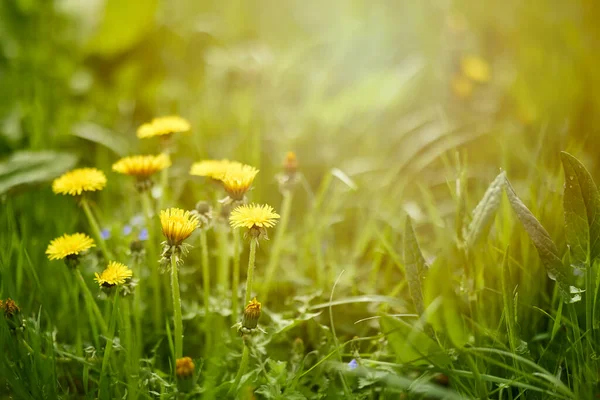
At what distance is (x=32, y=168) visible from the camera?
5.90 ft

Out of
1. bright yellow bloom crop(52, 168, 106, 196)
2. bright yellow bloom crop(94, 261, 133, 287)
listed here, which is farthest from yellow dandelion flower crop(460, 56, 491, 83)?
bright yellow bloom crop(94, 261, 133, 287)

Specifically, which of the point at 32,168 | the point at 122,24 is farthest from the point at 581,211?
the point at 122,24

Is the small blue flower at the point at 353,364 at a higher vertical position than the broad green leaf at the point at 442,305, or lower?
lower

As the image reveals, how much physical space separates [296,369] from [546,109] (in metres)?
1.63

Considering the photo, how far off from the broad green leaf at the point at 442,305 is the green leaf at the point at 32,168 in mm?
1135

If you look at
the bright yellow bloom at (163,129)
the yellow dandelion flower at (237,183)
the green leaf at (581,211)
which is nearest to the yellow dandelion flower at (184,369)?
the yellow dandelion flower at (237,183)

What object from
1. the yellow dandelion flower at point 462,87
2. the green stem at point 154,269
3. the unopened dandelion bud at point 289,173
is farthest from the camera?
the yellow dandelion flower at point 462,87

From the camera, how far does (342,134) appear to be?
2.61 metres

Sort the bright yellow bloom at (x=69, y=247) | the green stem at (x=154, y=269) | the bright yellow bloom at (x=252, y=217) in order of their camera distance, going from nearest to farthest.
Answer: the bright yellow bloom at (x=252, y=217) < the bright yellow bloom at (x=69, y=247) < the green stem at (x=154, y=269)

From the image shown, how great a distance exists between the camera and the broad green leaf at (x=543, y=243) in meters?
1.26

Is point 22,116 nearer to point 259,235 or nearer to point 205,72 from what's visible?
point 205,72

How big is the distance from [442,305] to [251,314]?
0.39m

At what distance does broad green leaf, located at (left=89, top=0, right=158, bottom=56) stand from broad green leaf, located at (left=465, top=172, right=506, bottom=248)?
6.25 feet

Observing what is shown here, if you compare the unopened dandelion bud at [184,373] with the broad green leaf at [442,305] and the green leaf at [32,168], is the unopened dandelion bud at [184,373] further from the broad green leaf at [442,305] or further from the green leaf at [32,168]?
the green leaf at [32,168]
